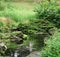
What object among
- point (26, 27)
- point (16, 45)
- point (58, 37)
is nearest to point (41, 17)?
point (26, 27)

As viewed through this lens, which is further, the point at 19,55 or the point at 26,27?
the point at 26,27

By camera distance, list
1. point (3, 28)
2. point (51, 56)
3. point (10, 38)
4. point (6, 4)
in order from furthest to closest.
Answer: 1. point (6, 4)
2. point (3, 28)
3. point (10, 38)
4. point (51, 56)

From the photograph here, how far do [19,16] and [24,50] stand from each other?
484 centimetres

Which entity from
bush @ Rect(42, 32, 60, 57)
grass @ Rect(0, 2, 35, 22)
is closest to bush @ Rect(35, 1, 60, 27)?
grass @ Rect(0, 2, 35, 22)

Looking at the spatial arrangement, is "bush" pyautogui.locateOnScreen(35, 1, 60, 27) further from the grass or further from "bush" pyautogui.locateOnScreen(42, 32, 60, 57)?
"bush" pyautogui.locateOnScreen(42, 32, 60, 57)

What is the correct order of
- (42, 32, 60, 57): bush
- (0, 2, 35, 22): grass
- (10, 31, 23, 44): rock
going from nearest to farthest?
(42, 32, 60, 57): bush → (10, 31, 23, 44): rock → (0, 2, 35, 22): grass

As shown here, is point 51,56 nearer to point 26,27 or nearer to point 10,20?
point 26,27

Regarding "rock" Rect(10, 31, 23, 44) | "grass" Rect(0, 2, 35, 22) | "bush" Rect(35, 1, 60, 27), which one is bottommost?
"rock" Rect(10, 31, 23, 44)

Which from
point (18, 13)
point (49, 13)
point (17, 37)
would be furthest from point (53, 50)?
point (18, 13)

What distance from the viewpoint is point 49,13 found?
1568cm

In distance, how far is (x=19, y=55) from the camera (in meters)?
11.4

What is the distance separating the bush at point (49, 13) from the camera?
605 inches

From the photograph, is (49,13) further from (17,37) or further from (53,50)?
(53,50)

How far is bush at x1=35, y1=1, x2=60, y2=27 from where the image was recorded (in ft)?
50.4
